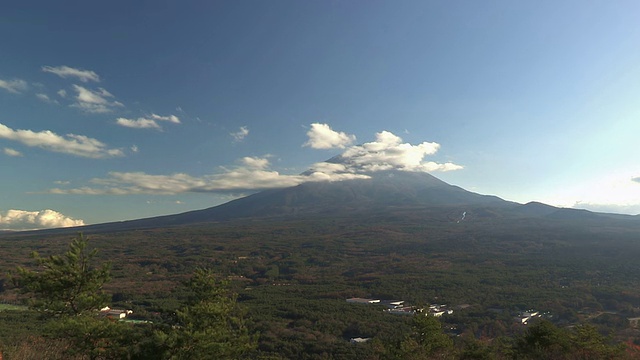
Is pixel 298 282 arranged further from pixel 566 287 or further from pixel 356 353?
pixel 566 287

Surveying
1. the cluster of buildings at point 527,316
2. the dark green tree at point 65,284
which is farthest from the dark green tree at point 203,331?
the cluster of buildings at point 527,316

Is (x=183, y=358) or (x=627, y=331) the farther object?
(x=627, y=331)

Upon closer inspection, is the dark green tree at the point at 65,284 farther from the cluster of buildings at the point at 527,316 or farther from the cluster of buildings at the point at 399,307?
the cluster of buildings at the point at 527,316

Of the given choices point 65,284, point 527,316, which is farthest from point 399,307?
point 65,284

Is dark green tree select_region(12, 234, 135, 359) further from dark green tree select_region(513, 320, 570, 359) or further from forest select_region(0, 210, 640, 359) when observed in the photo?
dark green tree select_region(513, 320, 570, 359)

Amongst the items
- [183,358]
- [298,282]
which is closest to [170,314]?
[183,358]

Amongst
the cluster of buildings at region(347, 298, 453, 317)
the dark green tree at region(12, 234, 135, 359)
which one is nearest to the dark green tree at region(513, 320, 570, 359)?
the dark green tree at region(12, 234, 135, 359)

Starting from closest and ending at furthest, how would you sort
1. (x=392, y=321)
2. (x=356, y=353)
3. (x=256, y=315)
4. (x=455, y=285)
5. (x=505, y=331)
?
(x=356, y=353) < (x=505, y=331) < (x=392, y=321) < (x=256, y=315) < (x=455, y=285)

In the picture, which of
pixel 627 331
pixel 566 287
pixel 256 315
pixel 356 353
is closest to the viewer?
pixel 356 353
